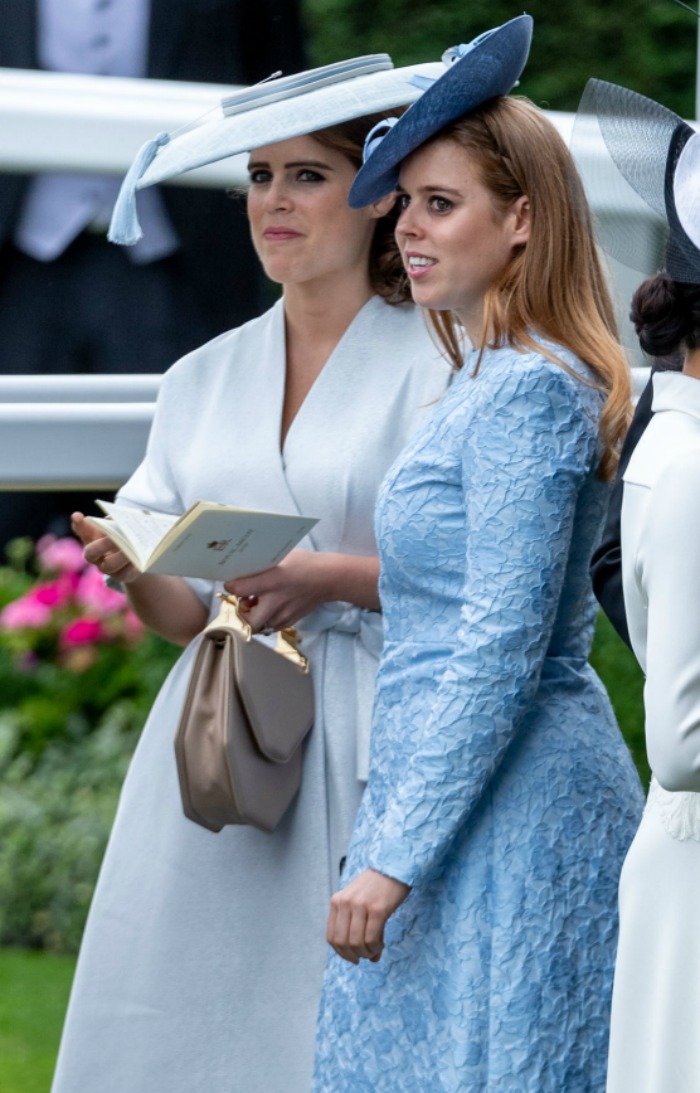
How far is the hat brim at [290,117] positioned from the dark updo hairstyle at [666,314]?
0.72 metres

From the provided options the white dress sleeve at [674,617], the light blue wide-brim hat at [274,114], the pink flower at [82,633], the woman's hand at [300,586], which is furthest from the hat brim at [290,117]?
the pink flower at [82,633]

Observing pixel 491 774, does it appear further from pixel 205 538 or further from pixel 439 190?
pixel 439 190

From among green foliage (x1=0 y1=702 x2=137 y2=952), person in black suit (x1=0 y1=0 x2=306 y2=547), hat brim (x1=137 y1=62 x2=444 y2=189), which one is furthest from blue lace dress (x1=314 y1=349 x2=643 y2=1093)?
green foliage (x1=0 y1=702 x2=137 y2=952)

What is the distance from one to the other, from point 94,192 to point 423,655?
1.57 metres

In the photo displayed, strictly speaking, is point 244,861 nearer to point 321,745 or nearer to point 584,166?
point 321,745

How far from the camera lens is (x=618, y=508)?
2.00 metres

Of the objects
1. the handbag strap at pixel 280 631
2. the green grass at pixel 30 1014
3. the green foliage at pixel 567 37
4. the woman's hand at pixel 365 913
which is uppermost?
the green foliage at pixel 567 37

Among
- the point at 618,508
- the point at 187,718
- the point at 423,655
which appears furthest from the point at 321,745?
the point at 618,508

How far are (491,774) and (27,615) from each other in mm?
3146

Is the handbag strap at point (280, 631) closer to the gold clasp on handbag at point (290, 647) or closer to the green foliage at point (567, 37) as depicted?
the gold clasp on handbag at point (290, 647)

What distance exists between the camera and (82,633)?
16.4ft

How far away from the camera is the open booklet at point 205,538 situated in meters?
2.30

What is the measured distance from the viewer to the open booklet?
2303 millimetres

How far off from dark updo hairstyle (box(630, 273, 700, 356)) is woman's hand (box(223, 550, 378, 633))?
76 centimetres
